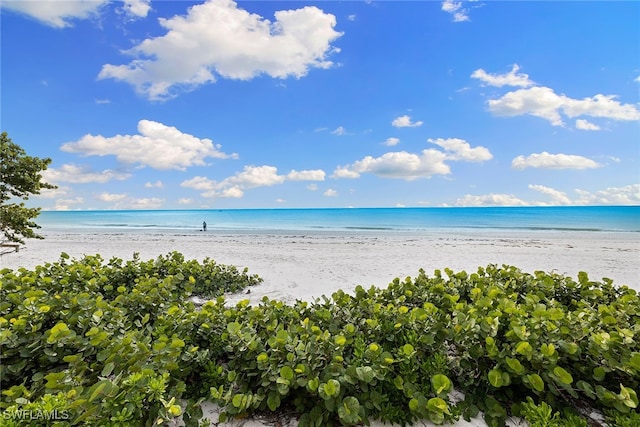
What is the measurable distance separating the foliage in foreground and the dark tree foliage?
4.54 meters

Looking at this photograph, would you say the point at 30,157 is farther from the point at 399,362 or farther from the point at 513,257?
the point at 513,257

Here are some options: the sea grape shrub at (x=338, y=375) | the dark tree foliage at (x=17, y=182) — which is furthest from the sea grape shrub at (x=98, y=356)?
the dark tree foliage at (x=17, y=182)

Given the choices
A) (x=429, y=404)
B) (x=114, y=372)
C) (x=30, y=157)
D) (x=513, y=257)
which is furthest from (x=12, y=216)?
(x=513, y=257)

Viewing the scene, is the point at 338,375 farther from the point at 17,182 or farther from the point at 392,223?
the point at 392,223

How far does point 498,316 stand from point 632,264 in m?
12.0

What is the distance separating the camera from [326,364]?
8.15 feet

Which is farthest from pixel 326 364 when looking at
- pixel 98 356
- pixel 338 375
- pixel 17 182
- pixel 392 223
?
pixel 392 223

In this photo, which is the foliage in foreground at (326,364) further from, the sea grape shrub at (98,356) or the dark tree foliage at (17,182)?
the dark tree foliage at (17,182)

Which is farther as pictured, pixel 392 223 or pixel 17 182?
pixel 392 223

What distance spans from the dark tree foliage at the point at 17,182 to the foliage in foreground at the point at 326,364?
14.9ft

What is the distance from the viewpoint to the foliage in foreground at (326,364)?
6.88 feet

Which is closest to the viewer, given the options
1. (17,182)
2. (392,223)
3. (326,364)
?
(326,364)

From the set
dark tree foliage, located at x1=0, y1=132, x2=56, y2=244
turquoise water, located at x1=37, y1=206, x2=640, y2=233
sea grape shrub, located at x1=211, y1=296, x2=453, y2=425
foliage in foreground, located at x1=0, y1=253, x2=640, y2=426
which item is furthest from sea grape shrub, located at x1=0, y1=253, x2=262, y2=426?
turquoise water, located at x1=37, y1=206, x2=640, y2=233

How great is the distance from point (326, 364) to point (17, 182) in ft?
25.3
